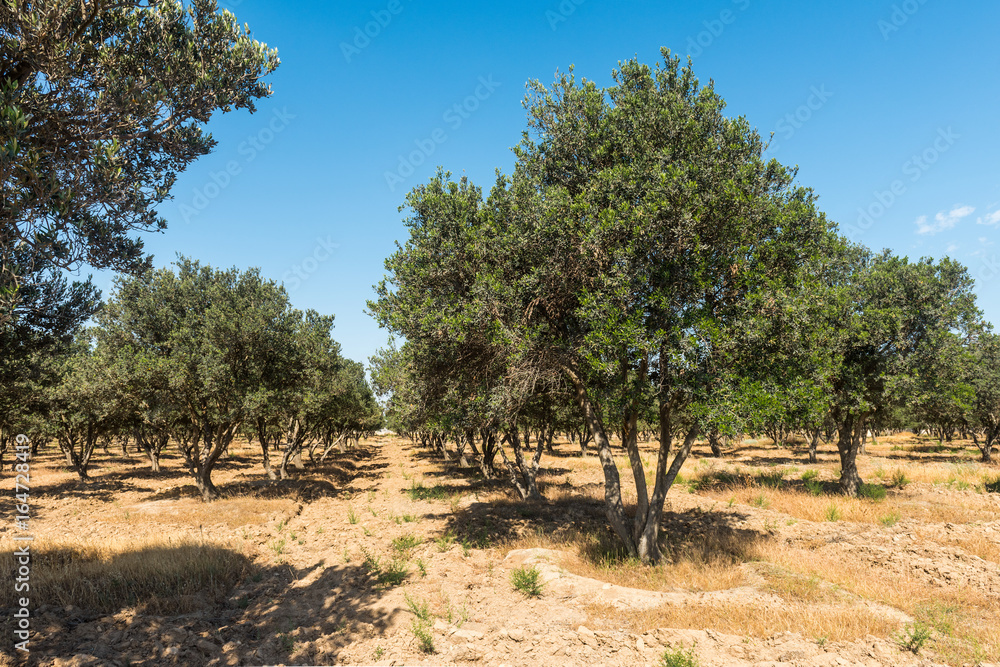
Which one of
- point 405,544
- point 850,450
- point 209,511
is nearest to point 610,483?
point 405,544

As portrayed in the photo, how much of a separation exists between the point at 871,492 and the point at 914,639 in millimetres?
22172

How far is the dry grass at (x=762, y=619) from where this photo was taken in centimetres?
877

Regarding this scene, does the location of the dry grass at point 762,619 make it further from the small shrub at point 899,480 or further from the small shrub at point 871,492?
the small shrub at point 899,480

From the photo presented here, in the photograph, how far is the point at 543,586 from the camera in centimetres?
1207

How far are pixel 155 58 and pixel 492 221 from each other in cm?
920

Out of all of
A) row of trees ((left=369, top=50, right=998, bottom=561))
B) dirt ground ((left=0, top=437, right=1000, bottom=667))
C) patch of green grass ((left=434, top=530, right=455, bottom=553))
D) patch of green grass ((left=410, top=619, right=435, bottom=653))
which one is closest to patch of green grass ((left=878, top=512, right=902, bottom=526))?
dirt ground ((left=0, top=437, right=1000, bottom=667))

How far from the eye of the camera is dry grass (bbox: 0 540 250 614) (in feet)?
37.2

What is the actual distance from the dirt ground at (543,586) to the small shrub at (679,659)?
0.29ft

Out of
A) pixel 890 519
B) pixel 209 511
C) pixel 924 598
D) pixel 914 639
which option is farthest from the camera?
pixel 209 511

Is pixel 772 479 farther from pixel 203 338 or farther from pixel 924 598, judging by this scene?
pixel 203 338

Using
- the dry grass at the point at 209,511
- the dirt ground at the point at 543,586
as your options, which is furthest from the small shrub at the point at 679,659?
the dry grass at the point at 209,511

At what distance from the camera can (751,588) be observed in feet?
37.3

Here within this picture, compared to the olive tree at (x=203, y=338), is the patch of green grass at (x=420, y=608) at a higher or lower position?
lower

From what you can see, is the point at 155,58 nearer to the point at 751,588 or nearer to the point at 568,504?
the point at 751,588
